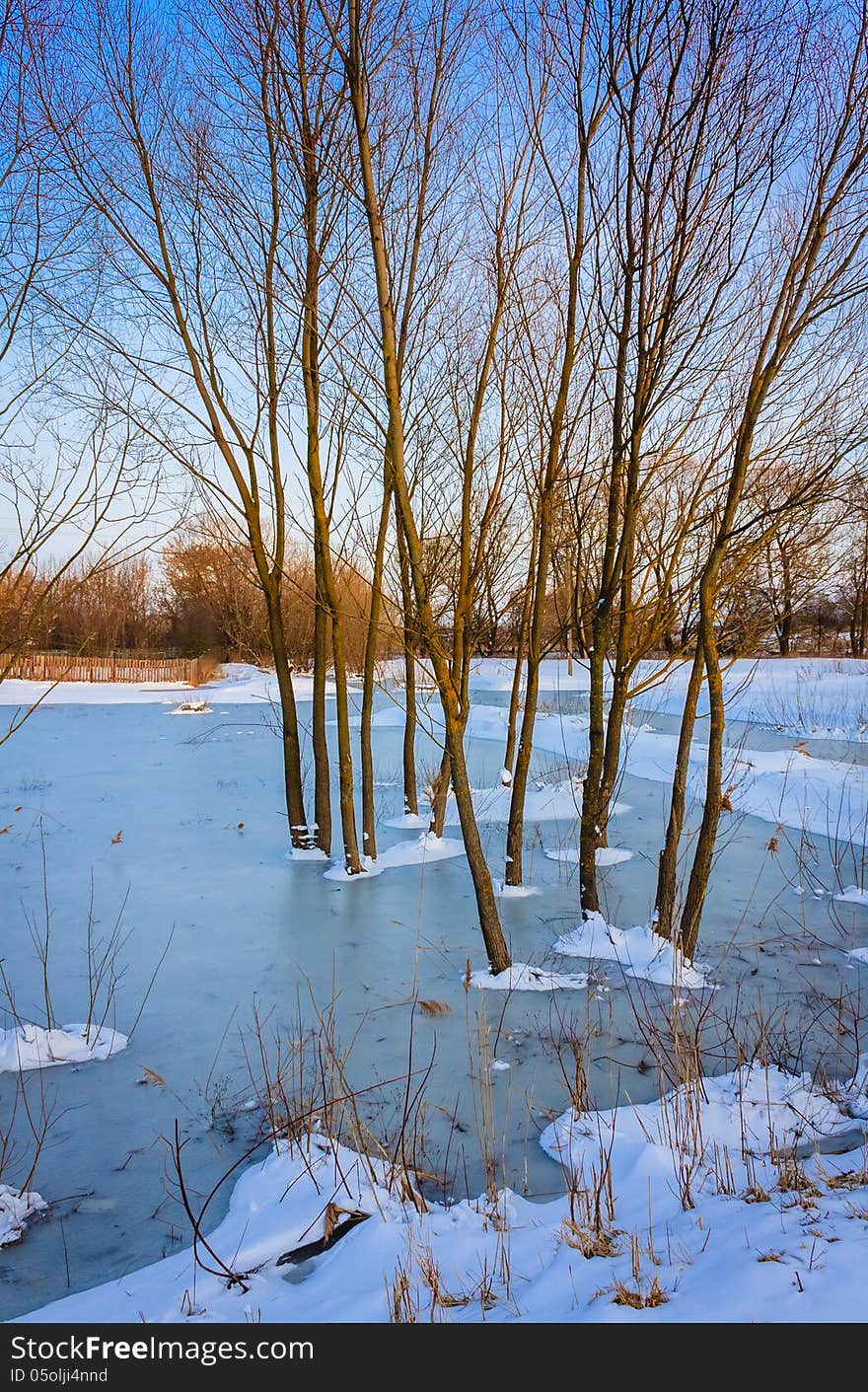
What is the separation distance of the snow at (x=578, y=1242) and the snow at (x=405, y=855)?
3488 millimetres

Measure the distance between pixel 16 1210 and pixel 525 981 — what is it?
2.35 m

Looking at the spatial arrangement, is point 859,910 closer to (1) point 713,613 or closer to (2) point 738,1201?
(1) point 713,613

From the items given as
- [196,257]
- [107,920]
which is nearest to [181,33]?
[196,257]

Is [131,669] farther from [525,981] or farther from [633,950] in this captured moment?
[525,981]

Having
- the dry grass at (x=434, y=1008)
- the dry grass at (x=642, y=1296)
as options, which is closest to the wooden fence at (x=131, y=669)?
the dry grass at (x=434, y=1008)

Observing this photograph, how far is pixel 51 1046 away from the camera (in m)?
3.43

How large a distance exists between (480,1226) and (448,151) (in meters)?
5.16

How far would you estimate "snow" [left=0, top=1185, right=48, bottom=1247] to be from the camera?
7.61 feet

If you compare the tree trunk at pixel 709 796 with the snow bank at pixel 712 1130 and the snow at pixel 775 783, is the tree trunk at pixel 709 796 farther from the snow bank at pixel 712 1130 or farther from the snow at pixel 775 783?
the snow at pixel 775 783

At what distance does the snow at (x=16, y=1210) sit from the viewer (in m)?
2.32

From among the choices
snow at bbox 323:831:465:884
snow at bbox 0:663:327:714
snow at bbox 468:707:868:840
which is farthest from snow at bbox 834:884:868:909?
snow at bbox 0:663:327:714

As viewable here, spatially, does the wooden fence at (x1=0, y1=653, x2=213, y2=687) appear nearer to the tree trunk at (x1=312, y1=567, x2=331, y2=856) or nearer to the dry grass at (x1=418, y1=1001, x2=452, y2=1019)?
the tree trunk at (x1=312, y1=567, x2=331, y2=856)

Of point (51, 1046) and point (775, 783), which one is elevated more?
point (775, 783)

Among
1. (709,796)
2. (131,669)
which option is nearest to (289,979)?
(709,796)
